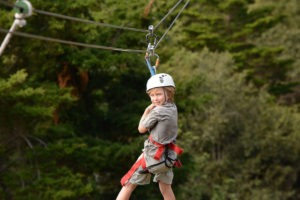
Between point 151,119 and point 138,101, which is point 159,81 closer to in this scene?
point 151,119

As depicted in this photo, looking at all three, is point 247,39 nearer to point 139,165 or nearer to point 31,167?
point 31,167

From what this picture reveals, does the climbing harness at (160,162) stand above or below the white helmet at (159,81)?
below

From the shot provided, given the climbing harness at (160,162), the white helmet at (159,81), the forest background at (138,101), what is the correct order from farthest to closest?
1. the forest background at (138,101)
2. the climbing harness at (160,162)
3. the white helmet at (159,81)

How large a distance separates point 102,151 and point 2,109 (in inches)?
121

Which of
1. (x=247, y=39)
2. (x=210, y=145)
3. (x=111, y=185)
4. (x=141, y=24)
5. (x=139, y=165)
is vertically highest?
(x=247, y=39)

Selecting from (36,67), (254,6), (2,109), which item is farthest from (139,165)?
(254,6)

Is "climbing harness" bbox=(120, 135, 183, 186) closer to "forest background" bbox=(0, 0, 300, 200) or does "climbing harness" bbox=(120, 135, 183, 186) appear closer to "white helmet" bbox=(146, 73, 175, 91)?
"white helmet" bbox=(146, 73, 175, 91)

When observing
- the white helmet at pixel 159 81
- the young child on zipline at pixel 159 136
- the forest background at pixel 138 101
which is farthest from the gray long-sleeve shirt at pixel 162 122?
the forest background at pixel 138 101

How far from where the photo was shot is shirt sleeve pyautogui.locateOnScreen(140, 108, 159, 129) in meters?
5.49

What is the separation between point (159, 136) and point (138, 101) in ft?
42.8

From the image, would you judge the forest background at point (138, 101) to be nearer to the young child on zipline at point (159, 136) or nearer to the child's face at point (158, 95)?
the young child on zipline at point (159, 136)

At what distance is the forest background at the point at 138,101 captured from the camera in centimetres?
1509

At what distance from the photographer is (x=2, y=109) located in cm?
1441

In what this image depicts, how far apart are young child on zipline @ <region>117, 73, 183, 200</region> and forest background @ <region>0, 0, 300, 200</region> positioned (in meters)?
7.99
